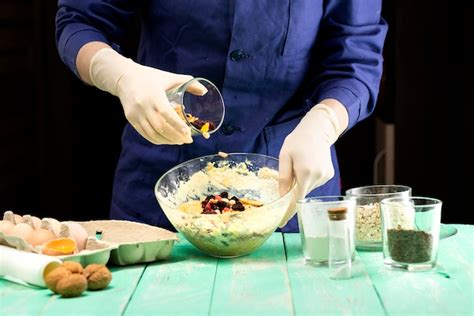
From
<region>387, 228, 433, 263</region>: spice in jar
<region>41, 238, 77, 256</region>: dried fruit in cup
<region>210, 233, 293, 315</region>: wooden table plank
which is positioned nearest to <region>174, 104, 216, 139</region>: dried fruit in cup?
<region>210, 233, 293, 315</region>: wooden table plank

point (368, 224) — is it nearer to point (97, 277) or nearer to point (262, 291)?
point (262, 291)

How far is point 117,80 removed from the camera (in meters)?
2.31

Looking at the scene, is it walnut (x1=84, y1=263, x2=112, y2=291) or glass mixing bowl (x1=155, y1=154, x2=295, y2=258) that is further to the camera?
glass mixing bowl (x1=155, y1=154, x2=295, y2=258)

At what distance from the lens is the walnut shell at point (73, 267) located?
181cm

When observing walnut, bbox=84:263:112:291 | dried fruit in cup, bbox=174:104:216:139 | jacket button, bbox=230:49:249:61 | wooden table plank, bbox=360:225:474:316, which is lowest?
wooden table plank, bbox=360:225:474:316

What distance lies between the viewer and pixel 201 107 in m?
2.28

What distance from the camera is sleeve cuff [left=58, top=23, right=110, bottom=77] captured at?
2.46 m

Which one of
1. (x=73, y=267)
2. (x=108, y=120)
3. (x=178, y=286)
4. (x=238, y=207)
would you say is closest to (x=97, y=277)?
(x=73, y=267)

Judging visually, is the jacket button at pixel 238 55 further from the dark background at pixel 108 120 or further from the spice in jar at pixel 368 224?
the dark background at pixel 108 120

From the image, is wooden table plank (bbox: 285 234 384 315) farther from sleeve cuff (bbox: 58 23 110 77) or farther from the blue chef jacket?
sleeve cuff (bbox: 58 23 110 77)

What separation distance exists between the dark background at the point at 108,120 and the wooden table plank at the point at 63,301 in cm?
242

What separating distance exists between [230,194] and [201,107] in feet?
0.69

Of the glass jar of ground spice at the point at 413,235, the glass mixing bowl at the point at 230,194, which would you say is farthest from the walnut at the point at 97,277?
the glass jar of ground spice at the point at 413,235

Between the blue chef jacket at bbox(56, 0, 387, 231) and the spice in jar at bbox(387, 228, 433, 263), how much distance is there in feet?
1.86
